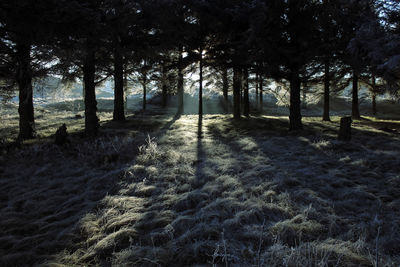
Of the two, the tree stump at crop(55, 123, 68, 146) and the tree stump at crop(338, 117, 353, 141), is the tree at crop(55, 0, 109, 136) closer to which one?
the tree stump at crop(55, 123, 68, 146)

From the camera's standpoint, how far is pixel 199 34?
14.7 meters

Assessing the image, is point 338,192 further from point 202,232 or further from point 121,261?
point 121,261

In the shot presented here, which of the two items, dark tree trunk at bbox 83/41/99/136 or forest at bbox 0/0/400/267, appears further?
dark tree trunk at bbox 83/41/99/136

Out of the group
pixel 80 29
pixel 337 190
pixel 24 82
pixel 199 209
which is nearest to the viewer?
pixel 199 209

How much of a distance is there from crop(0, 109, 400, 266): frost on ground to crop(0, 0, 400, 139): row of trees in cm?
380

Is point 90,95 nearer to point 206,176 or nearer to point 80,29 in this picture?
point 80,29

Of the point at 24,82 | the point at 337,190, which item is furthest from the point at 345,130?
the point at 24,82

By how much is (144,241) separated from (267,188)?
2732mm

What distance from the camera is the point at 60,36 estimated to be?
289 inches

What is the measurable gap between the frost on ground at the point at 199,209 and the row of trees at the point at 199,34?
3803 millimetres

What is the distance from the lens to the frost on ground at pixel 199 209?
2562mm

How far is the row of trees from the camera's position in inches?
261

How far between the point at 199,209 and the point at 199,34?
1368 centimetres

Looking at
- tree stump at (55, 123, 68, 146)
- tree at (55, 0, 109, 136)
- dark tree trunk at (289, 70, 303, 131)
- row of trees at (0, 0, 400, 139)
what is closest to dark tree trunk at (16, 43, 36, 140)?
row of trees at (0, 0, 400, 139)
